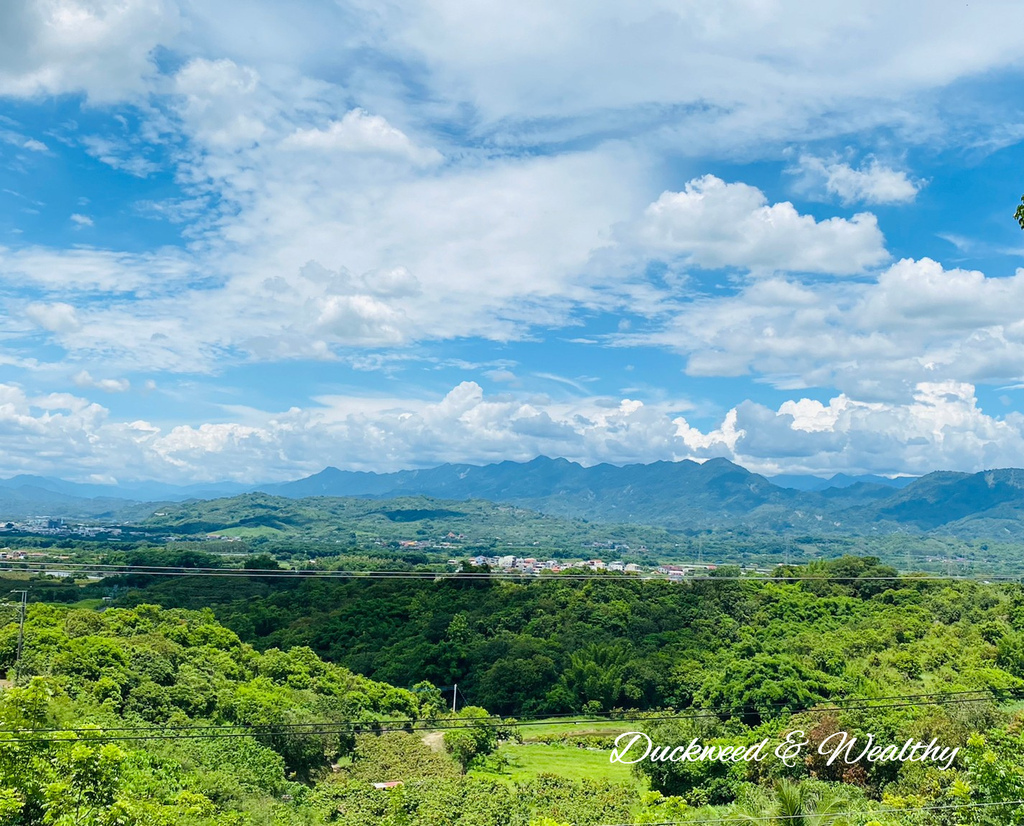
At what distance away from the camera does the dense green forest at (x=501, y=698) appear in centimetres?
1393

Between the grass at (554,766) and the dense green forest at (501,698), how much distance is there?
0.18 m

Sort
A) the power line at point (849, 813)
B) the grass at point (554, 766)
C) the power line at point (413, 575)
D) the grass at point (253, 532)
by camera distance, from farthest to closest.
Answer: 1. the grass at point (253, 532)
2. the grass at point (554, 766)
3. the power line at point (413, 575)
4. the power line at point (849, 813)

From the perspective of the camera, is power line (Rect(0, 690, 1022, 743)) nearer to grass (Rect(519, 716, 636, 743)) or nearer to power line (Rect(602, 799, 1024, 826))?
grass (Rect(519, 716, 636, 743))

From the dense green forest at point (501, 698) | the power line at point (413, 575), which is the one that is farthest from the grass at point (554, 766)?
the power line at point (413, 575)

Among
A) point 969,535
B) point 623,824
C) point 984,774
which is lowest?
point 969,535

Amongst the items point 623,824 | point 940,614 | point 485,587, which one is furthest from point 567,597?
point 623,824

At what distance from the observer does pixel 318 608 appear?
43344 millimetres

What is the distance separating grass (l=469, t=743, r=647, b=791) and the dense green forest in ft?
0.58

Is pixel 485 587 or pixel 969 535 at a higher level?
pixel 485 587

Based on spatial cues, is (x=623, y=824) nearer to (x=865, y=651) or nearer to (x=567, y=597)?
(x=865, y=651)

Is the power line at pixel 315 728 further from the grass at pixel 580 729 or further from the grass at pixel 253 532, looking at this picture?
the grass at pixel 253 532

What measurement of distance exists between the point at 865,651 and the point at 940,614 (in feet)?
23.9

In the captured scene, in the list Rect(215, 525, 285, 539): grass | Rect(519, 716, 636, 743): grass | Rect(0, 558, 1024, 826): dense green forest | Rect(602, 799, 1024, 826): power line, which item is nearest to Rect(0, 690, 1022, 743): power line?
Rect(0, 558, 1024, 826): dense green forest

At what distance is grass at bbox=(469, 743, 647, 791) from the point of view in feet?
77.0
